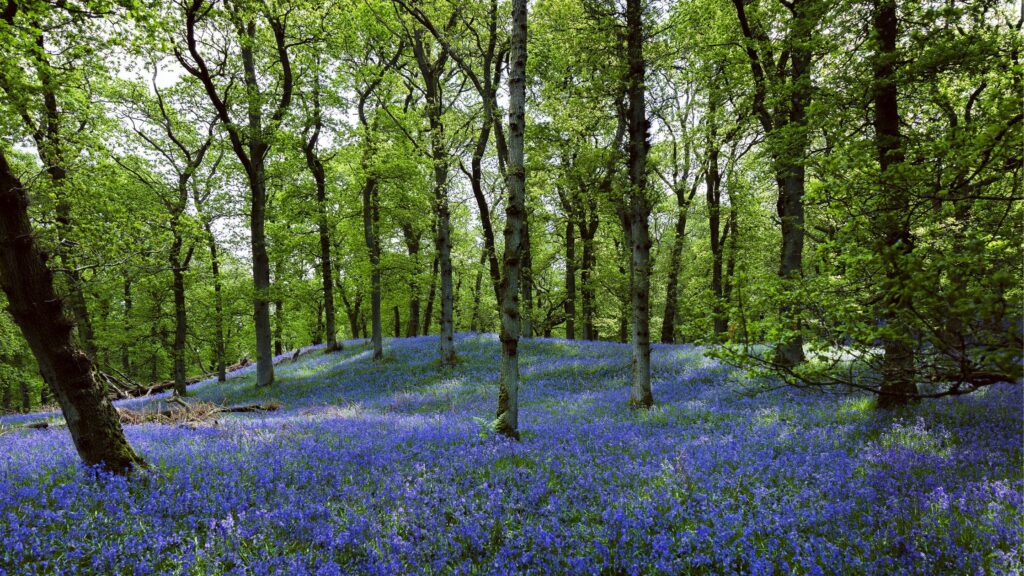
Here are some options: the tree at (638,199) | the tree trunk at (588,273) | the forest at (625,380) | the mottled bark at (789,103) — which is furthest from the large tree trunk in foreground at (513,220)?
the tree trunk at (588,273)

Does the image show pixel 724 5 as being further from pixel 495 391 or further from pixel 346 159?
pixel 346 159

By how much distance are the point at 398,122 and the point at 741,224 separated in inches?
749

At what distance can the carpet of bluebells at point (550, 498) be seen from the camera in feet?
12.6

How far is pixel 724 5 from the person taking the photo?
15.0 metres

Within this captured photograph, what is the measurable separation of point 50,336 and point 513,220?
21.1ft

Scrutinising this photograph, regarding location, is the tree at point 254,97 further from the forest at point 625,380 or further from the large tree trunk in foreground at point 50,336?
the large tree trunk in foreground at point 50,336

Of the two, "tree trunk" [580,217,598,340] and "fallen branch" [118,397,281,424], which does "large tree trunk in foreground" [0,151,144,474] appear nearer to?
"fallen branch" [118,397,281,424]

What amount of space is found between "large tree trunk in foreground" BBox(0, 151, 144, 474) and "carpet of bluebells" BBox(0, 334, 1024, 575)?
387 millimetres

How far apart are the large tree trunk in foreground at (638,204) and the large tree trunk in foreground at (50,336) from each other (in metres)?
9.82

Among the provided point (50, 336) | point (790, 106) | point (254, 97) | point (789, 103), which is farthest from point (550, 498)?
point (254, 97)

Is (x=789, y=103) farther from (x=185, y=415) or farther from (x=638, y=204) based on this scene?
(x=185, y=415)

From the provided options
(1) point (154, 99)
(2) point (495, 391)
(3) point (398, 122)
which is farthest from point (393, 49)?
Result: (2) point (495, 391)

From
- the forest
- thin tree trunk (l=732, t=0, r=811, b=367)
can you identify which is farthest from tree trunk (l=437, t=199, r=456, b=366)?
thin tree trunk (l=732, t=0, r=811, b=367)

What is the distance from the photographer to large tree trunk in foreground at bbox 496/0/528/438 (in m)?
7.80
